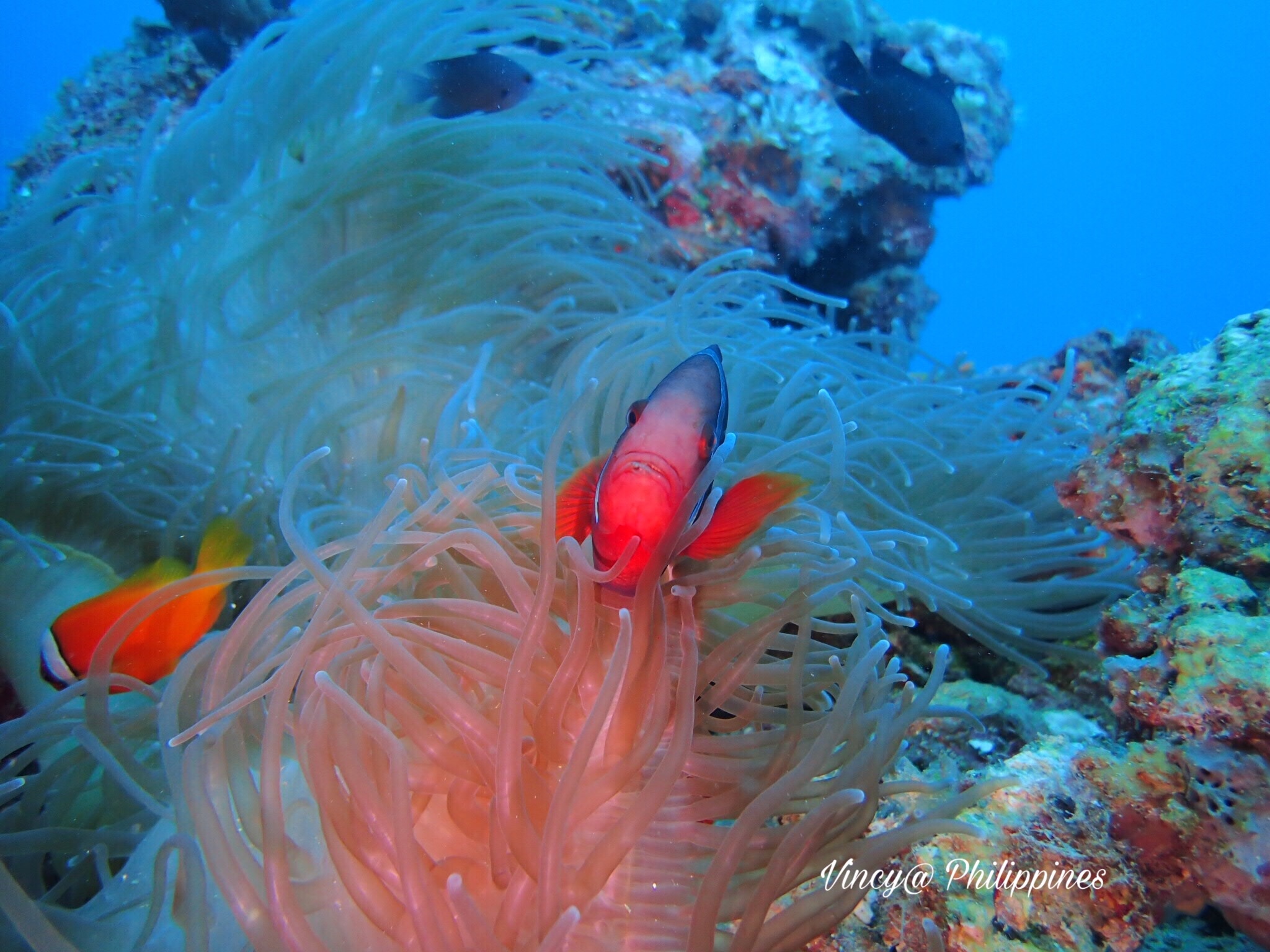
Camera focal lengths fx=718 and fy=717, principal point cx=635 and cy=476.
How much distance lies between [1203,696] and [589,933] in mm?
1001

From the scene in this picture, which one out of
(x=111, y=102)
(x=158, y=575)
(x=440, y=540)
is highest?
(x=111, y=102)

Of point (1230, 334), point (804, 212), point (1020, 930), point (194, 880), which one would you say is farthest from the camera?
point (804, 212)

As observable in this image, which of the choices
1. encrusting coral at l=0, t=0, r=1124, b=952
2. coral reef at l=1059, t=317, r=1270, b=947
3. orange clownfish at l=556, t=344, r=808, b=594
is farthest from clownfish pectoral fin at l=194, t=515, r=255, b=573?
coral reef at l=1059, t=317, r=1270, b=947

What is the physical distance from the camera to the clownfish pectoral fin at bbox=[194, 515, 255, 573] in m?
1.56

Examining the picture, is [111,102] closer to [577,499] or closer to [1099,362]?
[577,499]

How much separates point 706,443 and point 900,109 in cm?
427

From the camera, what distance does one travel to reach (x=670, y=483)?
106 cm

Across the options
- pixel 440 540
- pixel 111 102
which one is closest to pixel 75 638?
pixel 440 540

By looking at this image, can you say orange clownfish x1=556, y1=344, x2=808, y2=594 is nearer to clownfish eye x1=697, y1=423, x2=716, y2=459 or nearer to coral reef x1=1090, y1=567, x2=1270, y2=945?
clownfish eye x1=697, y1=423, x2=716, y2=459

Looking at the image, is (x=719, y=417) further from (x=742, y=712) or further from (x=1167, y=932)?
(x=1167, y=932)

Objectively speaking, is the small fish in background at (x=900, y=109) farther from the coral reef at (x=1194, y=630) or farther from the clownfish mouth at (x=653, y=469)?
the clownfish mouth at (x=653, y=469)

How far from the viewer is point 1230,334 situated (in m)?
1.51

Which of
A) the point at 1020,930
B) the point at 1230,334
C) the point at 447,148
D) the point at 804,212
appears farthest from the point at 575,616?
the point at 804,212

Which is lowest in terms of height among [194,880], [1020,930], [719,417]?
[194,880]
